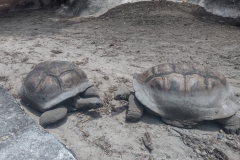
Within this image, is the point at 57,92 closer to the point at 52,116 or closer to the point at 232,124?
the point at 52,116

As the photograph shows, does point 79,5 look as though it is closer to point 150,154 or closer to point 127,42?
point 127,42

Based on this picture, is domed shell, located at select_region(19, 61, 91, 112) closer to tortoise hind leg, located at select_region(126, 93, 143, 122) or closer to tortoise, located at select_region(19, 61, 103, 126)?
tortoise, located at select_region(19, 61, 103, 126)

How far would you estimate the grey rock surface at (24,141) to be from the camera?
81.0 inches

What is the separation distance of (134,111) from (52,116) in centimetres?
99

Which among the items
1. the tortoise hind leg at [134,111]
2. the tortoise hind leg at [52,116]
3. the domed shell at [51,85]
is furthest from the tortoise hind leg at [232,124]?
the tortoise hind leg at [52,116]

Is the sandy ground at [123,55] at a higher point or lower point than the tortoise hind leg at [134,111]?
lower

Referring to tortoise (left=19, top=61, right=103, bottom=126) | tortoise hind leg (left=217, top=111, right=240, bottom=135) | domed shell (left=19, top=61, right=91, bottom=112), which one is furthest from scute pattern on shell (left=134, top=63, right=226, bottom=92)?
domed shell (left=19, top=61, right=91, bottom=112)

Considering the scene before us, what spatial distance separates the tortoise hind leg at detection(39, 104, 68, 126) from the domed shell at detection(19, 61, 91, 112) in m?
0.10

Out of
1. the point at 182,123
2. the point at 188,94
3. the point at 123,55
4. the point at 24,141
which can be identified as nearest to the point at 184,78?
the point at 188,94

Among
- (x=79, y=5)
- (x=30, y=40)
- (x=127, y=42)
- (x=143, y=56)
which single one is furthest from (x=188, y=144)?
(x=79, y=5)

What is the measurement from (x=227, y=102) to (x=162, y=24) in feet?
14.0

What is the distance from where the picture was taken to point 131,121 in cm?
313

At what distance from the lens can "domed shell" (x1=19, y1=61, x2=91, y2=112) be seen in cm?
310

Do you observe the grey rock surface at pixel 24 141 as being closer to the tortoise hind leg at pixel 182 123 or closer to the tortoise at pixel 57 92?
the tortoise at pixel 57 92
